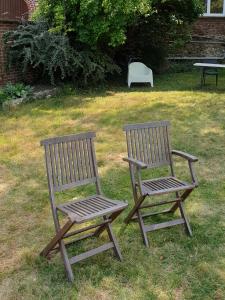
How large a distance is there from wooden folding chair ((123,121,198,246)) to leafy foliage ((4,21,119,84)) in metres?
6.24

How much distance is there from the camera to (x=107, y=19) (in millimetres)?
10305

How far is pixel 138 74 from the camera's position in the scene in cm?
1162

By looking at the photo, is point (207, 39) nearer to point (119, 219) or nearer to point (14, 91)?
point (14, 91)

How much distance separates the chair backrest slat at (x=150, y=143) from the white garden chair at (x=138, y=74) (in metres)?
7.47

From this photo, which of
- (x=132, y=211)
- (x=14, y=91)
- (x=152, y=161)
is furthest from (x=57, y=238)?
(x=14, y=91)

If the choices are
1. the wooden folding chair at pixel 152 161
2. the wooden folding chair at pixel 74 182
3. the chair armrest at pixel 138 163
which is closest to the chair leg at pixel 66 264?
the wooden folding chair at pixel 74 182

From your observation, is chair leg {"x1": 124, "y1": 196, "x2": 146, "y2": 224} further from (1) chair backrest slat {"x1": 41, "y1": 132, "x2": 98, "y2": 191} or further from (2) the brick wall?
(2) the brick wall

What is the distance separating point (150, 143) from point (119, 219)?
831 millimetres

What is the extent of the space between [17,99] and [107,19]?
9.57 ft

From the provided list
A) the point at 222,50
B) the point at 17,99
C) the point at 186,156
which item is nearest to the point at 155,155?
the point at 186,156

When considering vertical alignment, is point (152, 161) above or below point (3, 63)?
below

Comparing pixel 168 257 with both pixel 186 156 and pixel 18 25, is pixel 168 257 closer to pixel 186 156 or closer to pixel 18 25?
pixel 186 156

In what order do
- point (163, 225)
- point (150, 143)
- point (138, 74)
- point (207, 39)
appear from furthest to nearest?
point (207, 39) → point (138, 74) → point (150, 143) → point (163, 225)

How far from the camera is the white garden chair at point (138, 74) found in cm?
1153
